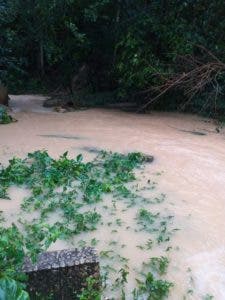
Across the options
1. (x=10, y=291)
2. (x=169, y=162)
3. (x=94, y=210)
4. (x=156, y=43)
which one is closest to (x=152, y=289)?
(x=94, y=210)

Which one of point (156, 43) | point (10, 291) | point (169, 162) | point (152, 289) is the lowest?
point (152, 289)

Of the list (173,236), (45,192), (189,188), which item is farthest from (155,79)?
(173,236)

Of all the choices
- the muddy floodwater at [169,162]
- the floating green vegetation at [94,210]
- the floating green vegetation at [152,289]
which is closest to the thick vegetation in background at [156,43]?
the muddy floodwater at [169,162]

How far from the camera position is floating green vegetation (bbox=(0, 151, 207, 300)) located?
3.46 metres

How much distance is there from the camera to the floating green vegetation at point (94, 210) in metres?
3.46

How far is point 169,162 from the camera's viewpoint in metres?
6.30

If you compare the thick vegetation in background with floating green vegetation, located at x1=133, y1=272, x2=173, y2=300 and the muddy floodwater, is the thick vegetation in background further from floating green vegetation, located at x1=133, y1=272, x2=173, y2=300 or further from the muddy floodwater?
floating green vegetation, located at x1=133, y1=272, x2=173, y2=300

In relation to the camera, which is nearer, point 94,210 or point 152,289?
point 152,289

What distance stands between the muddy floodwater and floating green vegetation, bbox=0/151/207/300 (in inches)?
3.1

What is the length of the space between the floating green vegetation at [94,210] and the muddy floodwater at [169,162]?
0.26ft

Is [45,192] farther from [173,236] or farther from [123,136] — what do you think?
[123,136]

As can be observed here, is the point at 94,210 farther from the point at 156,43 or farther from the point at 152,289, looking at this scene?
the point at 156,43

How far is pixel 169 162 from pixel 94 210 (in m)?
2.06

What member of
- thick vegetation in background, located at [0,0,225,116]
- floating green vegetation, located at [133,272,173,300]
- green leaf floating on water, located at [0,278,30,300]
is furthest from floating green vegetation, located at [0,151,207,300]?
thick vegetation in background, located at [0,0,225,116]
